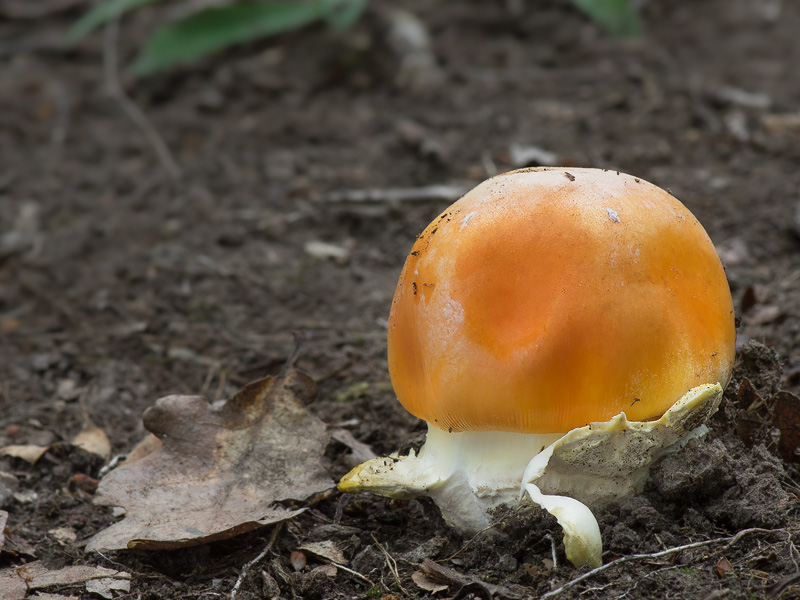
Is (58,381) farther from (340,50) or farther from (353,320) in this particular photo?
(340,50)

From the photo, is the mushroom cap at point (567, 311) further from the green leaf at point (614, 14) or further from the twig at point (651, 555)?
the green leaf at point (614, 14)

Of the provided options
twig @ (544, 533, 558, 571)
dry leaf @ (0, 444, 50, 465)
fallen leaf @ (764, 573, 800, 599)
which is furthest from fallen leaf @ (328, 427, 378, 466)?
fallen leaf @ (764, 573, 800, 599)

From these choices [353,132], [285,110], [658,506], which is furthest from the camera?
[285,110]

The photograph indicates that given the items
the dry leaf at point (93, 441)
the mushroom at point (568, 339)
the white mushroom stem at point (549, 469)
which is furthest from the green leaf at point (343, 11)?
the white mushroom stem at point (549, 469)

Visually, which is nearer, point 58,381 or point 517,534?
point 517,534

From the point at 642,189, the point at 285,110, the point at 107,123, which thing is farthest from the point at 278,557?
the point at 107,123

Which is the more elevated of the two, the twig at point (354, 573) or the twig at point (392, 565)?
the twig at point (392, 565)
